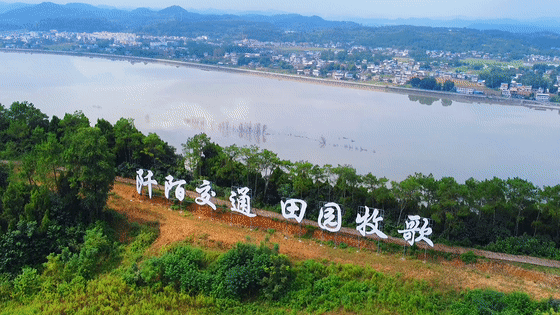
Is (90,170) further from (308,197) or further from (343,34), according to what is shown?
(343,34)

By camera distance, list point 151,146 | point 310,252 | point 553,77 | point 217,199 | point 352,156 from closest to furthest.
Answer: point 310,252 < point 217,199 < point 151,146 < point 352,156 < point 553,77

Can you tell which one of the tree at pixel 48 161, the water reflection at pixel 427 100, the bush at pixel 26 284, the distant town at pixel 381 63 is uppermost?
the distant town at pixel 381 63

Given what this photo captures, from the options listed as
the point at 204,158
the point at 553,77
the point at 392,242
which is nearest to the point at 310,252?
the point at 392,242

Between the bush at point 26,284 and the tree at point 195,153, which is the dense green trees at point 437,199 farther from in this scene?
the bush at point 26,284

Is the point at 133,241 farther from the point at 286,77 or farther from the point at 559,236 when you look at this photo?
the point at 286,77

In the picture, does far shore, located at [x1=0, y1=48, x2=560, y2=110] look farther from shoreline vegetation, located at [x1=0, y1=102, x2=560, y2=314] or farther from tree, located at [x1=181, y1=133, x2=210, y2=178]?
tree, located at [x1=181, y1=133, x2=210, y2=178]

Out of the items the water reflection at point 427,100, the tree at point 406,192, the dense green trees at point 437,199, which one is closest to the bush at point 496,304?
the dense green trees at point 437,199

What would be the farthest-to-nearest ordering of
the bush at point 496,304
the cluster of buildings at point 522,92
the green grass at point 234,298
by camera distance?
the cluster of buildings at point 522,92 → the green grass at point 234,298 → the bush at point 496,304

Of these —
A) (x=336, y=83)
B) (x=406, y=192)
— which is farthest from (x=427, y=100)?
(x=406, y=192)
